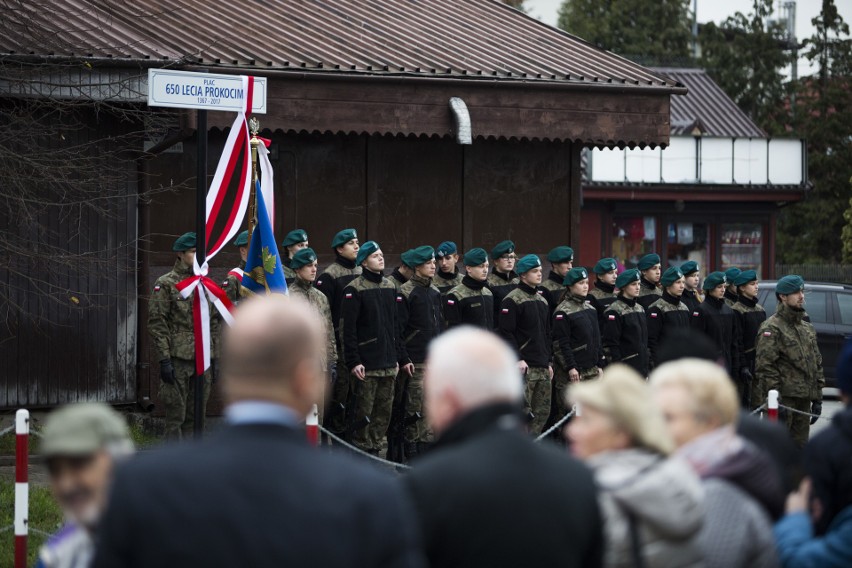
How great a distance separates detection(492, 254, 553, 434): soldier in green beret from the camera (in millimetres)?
14414

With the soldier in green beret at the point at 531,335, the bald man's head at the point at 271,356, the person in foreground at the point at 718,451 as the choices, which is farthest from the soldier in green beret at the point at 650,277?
the bald man's head at the point at 271,356

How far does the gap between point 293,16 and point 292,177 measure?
7.52 ft

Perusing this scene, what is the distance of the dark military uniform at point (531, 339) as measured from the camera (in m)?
14.4

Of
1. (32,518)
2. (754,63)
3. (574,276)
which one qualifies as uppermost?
(754,63)

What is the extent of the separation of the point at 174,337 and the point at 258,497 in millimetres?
9897

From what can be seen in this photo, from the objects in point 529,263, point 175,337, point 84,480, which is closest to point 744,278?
point 529,263

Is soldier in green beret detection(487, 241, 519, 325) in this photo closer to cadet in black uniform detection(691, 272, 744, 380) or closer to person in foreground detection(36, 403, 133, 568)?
cadet in black uniform detection(691, 272, 744, 380)

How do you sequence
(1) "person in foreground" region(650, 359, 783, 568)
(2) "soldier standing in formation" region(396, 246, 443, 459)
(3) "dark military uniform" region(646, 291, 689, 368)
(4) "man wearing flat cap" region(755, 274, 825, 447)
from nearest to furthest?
(1) "person in foreground" region(650, 359, 783, 568)
(2) "soldier standing in formation" region(396, 246, 443, 459)
(4) "man wearing flat cap" region(755, 274, 825, 447)
(3) "dark military uniform" region(646, 291, 689, 368)


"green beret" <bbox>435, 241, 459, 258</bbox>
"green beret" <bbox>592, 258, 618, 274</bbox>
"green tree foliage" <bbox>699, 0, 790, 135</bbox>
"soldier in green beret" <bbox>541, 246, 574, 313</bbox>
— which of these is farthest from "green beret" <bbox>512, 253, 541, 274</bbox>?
"green tree foliage" <bbox>699, 0, 790, 135</bbox>

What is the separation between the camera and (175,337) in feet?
42.4

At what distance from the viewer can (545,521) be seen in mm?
3848

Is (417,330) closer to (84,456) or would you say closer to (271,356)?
(84,456)

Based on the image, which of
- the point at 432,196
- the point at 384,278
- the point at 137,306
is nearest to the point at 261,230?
the point at 384,278

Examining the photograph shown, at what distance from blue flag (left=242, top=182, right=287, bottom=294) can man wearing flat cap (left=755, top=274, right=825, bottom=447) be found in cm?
615
